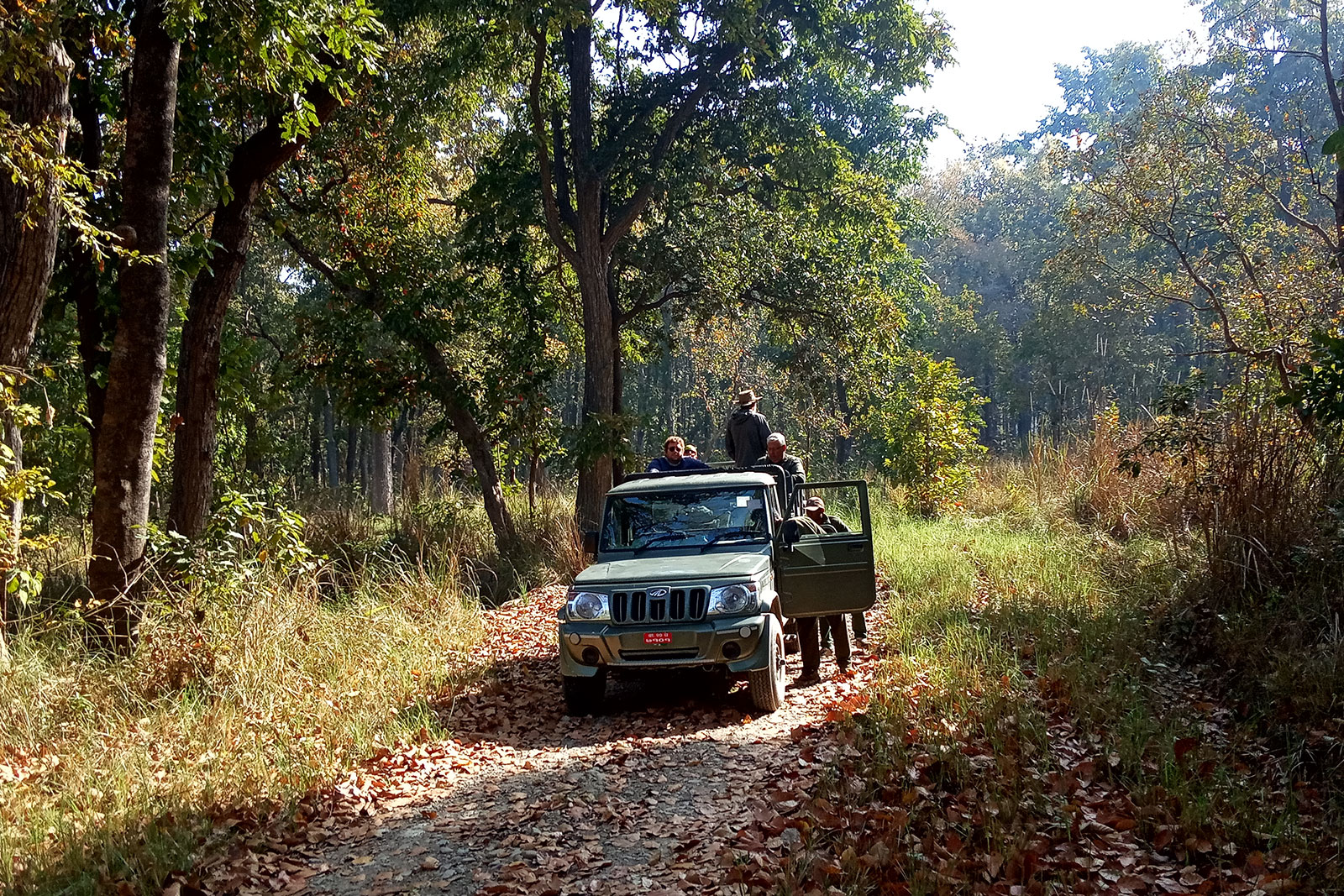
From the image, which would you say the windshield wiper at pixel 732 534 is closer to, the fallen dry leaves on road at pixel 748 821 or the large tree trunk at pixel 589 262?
the fallen dry leaves on road at pixel 748 821

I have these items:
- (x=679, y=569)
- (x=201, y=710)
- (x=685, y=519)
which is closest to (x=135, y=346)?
(x=201, y=710)

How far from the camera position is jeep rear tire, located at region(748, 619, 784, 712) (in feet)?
22.9

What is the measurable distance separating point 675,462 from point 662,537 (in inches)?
72.6

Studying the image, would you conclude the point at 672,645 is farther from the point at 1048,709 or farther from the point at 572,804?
the point at 1048,709

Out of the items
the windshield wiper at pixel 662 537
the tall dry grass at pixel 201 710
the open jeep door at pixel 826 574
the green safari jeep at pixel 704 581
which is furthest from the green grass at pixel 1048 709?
the tall dry grass at pixel 201 710

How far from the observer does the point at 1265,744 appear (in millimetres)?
5883

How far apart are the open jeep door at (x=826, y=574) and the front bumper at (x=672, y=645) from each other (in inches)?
36.1

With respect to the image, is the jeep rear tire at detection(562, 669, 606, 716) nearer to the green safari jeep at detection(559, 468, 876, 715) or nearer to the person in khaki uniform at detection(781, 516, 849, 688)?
the green safari jeep at detection(559, 468, 876, 715)

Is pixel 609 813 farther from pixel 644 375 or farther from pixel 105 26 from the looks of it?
pixel 644 375

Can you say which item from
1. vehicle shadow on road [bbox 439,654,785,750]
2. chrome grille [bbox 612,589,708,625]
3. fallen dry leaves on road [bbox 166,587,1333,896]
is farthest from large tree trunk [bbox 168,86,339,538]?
chrome grille [bbox 612,589,708,625]

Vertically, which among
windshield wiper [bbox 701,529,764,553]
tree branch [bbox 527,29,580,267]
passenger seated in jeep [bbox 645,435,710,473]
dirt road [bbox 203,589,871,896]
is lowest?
dirt road [bbox 203,589,871,896]

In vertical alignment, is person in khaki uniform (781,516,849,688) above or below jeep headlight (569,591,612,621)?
below

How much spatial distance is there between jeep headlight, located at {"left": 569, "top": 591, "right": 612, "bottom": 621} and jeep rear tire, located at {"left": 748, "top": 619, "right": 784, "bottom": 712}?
1129 mm

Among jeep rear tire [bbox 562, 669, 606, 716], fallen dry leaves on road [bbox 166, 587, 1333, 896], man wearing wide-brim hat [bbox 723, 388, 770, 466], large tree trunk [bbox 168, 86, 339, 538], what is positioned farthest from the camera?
man wearing wide-brim hat [bbox 723, 388, 770, 466]
